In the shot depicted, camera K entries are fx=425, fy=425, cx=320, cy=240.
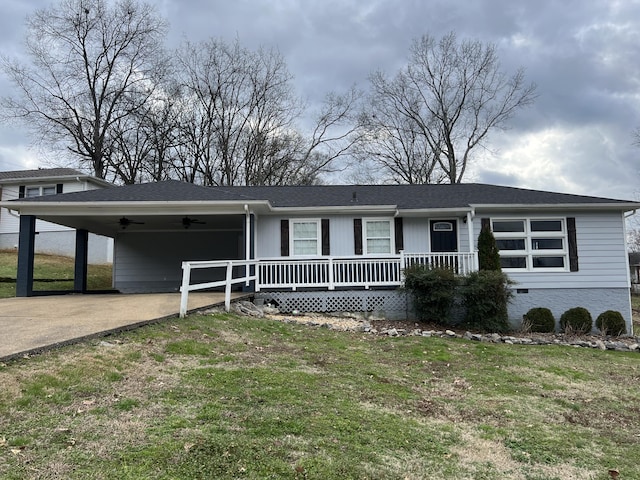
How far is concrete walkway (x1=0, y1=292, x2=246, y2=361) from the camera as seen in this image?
16.8ft

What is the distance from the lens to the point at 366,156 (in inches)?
1235

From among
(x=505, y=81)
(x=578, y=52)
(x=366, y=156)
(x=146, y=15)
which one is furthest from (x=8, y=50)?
(x=505, y=81)

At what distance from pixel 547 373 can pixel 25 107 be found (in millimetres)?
28997

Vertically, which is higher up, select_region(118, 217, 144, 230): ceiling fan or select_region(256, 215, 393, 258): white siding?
select_region(118, 217, 144, 230): ceiling fan

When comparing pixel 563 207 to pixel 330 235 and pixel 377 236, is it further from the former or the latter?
pixel 330 235

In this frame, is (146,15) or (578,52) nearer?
(578,52)

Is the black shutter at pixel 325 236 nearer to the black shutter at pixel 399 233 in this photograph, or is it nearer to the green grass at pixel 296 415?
the black shutter at pixel 399 233

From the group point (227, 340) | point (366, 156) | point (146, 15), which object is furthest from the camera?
point (366, 156)

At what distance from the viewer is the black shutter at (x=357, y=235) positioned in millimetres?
13062

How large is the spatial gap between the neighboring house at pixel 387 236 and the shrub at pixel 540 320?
1.35ft

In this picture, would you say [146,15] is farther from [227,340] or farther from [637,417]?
[637,417]

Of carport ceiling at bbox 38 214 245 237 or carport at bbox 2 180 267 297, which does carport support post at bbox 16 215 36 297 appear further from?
carport ceiling at bbox 38 214 245 237

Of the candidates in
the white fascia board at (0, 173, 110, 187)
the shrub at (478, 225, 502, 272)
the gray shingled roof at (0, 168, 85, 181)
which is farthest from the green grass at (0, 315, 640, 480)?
the gray shingled roof at (0, 168, 85, 181)

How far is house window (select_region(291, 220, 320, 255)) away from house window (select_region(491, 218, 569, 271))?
17.7 feet
